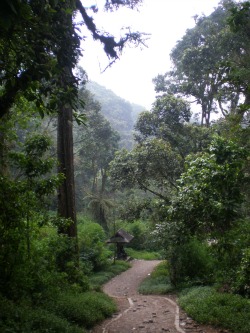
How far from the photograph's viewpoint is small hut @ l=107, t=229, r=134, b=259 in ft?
56.3

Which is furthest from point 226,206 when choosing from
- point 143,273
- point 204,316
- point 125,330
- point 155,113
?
point 155,113

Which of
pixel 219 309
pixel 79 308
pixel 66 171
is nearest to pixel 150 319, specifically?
pixel 219 309

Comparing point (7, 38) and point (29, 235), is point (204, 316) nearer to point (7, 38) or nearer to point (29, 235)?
point (29, 235)

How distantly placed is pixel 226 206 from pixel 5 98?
5.22 metres

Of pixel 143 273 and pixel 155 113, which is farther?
pixel 155 113

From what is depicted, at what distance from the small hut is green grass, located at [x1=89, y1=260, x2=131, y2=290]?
1.09m

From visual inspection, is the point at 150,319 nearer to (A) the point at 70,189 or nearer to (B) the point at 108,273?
(A) the point at 70,189

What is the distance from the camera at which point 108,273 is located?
14.1 meters

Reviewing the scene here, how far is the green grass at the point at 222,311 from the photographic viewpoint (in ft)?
17.4

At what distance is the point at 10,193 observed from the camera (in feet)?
16.2

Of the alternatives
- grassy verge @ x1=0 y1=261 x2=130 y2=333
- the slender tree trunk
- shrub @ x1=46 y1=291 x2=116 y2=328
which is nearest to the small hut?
the slender tree trunk

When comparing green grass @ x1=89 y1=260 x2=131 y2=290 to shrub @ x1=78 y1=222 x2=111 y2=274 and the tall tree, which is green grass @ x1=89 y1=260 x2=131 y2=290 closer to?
shrub @ x1=78 y1=222 x2=111 y2=274

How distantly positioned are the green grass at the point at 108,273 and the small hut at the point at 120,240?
109cm

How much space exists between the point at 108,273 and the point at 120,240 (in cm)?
314
